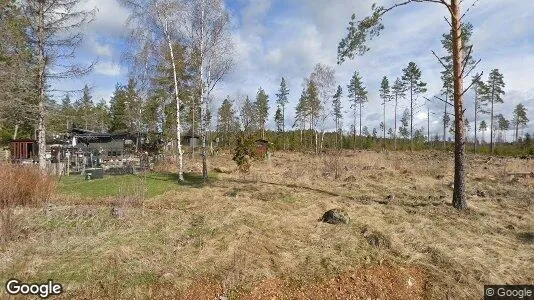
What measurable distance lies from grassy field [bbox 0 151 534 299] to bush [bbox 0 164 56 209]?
1.01 feet

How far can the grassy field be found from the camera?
18.9ft

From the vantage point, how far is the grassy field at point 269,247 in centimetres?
576

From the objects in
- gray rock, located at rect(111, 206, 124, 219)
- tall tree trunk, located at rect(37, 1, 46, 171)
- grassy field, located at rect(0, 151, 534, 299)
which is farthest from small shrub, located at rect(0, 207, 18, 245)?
tall tree trunk, located at rect(37, 1, 46, 171)

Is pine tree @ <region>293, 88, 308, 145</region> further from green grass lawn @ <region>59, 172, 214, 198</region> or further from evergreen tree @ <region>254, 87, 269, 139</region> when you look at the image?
green grass lawn @ <region>59, 172, 214, 198</region>

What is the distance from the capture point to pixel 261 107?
199ft

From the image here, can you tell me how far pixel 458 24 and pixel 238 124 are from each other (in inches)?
1896

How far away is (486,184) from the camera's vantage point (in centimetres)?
1509

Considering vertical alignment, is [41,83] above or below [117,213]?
above

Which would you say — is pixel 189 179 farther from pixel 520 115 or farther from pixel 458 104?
pixel 520 115

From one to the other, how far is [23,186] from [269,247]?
587 centimetres

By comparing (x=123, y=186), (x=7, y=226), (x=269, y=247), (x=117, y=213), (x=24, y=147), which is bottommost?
(x=269, y=247)

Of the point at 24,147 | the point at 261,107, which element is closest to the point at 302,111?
the point at 261,107

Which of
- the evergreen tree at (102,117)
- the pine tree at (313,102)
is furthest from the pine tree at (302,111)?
the evergreen tree at (102,117)

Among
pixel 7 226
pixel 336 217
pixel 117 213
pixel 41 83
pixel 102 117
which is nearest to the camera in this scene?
pixel 7 226
